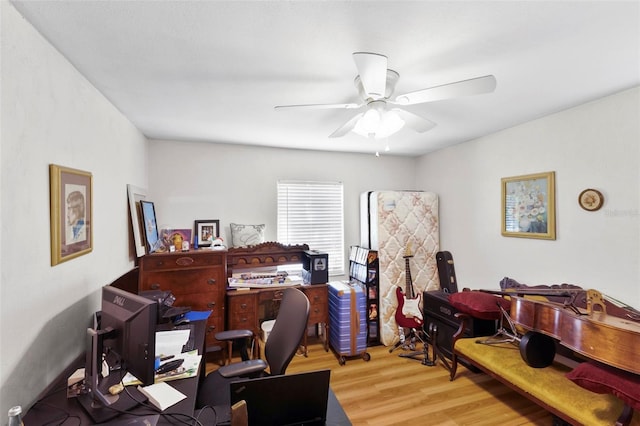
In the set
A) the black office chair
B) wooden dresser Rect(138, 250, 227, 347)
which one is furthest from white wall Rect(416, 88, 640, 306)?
wooden dresser Rect(138, 250, 227, 347)

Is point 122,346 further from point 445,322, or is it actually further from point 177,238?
point 445,322

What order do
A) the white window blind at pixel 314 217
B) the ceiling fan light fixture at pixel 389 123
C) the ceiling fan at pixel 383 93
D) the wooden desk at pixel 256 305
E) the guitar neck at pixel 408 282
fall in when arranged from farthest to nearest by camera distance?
1. the white window blind at pixel 314 217
2. the guitar neck at pixel 408 282
3. the wooden desk at pixel 256 305
4. the ceiling fan light fixture at pixel 389 123
5. the ceiling fan at pixel 383 93

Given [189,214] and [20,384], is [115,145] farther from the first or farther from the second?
[20,384]

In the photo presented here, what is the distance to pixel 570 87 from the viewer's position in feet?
6.38

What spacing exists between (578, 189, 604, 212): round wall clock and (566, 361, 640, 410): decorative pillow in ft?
3.88

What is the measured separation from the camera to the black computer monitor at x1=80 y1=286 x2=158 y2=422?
1.12 metres

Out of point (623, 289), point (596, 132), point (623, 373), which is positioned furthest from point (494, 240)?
point (623, 373)

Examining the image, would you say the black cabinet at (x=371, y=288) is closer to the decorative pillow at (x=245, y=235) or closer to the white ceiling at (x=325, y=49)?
the decorative pillow at (x=245, y=235)

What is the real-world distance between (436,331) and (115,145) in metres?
3.49

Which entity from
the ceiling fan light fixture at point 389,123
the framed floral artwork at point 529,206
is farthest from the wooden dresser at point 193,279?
the framed floral artwork at point 529,206

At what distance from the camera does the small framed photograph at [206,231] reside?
10.9 ft

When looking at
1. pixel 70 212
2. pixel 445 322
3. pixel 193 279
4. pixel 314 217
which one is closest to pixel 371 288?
pixel 445 322

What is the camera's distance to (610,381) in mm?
1557

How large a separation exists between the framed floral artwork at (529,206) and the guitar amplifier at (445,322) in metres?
0.95
